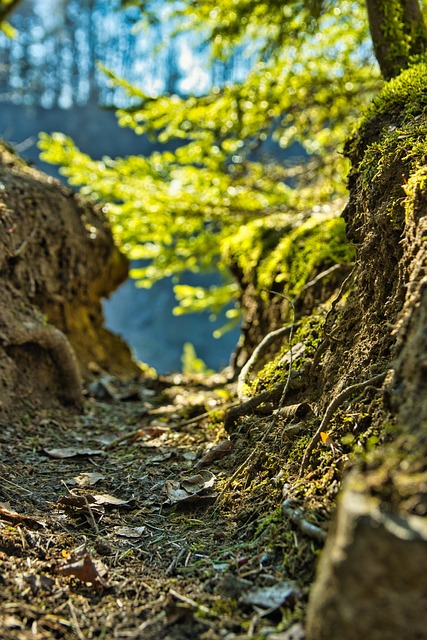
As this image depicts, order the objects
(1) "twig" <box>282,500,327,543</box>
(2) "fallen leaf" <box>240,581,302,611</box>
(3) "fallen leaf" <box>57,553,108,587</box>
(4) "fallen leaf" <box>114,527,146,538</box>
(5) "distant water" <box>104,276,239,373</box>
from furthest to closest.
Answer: (5) "distant water" <box>104,276,239,373</box>
(4) "fallen leaf" <box>114,527,146,538</box>
(3) "fallen leaf" <box>57,553,108,587</box>
(1) "twig" <box>282,500,327,543</box>
(2) "fallen leaf" <box>240,581,302,611</box>

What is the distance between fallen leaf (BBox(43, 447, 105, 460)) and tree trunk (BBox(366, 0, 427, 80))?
367cm

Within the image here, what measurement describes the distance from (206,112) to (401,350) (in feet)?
15.2

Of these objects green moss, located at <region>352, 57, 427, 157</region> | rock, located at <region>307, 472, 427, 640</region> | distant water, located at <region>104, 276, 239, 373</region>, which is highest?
green moss, located at <region>352, 57, 427, 157</region>

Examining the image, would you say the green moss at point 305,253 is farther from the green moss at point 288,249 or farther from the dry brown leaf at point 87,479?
the dry brown leaf at point 87,479

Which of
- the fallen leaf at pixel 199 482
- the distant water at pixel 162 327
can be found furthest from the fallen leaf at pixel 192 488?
the distant water at pixel 162 327

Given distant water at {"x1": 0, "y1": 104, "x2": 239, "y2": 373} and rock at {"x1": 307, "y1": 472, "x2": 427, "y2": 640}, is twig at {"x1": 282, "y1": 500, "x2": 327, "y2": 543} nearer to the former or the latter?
rock at {"x1": 307, "y1": 472, "x2": 427, "y2": 640}

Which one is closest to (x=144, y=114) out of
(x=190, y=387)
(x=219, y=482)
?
(x=190, y=387)

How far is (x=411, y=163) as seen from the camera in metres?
2.61

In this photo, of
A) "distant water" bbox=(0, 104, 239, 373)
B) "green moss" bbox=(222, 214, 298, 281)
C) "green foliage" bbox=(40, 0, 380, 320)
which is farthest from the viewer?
"distant water" bbox=(0, 104, 239, 373)

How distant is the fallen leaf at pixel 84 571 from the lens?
188 centimetres

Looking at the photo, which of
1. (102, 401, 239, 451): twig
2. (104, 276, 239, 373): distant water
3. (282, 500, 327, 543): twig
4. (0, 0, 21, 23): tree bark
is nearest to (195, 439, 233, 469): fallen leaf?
(102, 401, 239, 451): twig

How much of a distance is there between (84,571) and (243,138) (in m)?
5.45

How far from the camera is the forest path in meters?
1.63

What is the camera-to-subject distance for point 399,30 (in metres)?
3.85
